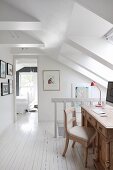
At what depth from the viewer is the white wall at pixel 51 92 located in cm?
678

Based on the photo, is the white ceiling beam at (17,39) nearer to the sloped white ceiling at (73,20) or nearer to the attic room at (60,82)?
the attic room at (60,82)

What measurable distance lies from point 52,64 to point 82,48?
3.43 meters

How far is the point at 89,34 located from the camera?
3.14 m

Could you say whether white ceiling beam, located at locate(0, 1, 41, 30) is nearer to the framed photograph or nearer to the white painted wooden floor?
the white painted wooden floor

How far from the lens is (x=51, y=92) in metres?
6.80

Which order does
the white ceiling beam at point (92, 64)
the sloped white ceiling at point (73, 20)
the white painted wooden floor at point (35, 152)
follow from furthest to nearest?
the white ceiling beam at point (92, 64), the white painted wooden floor at point (35, 152), the sloped white ceiling at point (73, 20)

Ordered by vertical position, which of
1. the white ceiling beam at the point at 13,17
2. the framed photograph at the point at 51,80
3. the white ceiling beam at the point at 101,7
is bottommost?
the framed photograph at the point at 51,80

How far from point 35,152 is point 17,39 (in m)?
2.50

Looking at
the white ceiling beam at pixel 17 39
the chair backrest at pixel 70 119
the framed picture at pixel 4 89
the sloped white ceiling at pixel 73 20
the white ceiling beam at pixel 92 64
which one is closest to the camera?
the sloped white ceiling at pixel 73 20

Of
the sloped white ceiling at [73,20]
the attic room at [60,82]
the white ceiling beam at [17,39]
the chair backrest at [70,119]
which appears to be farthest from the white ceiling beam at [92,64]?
the chair backrest at [70,119]

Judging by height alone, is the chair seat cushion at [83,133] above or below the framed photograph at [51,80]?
below

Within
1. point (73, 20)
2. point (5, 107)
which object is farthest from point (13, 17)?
point (5, 107)

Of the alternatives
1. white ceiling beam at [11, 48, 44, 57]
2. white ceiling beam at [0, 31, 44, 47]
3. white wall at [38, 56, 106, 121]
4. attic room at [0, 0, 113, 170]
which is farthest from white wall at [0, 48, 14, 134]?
white wall at [38, 56, 106, 121]

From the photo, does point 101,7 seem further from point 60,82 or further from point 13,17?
point 60,82
